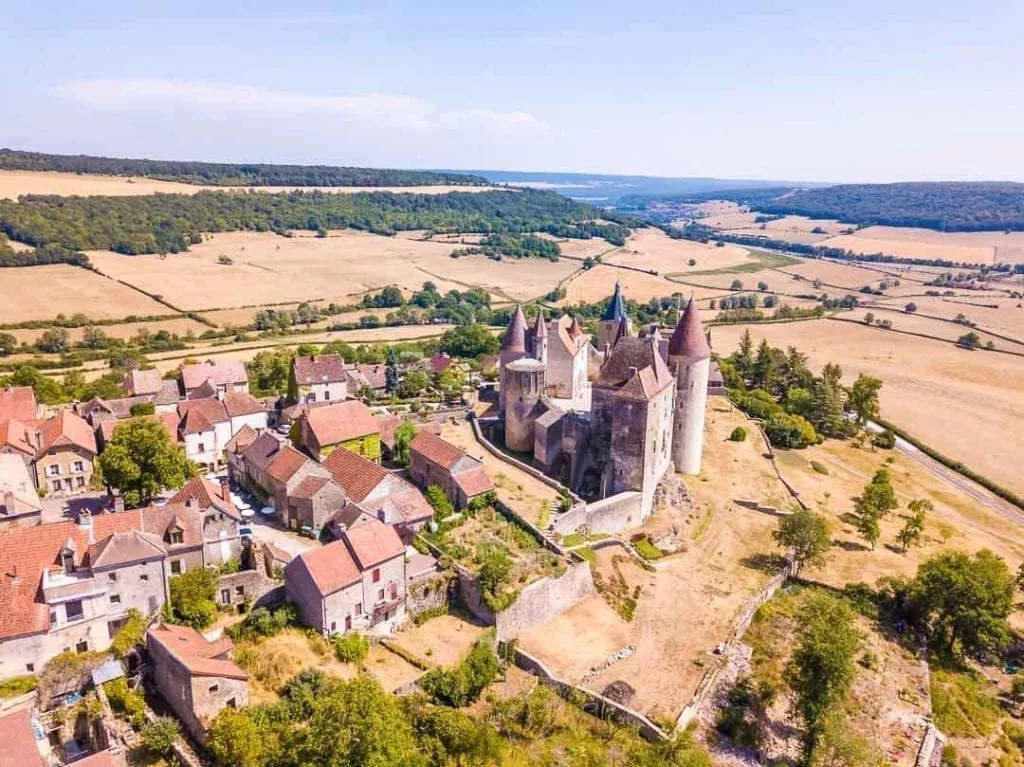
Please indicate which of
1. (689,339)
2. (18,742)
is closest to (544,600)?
(18,742)

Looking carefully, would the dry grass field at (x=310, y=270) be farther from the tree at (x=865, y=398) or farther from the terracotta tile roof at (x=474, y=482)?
the terracotta tile roof at (x=474, y=482)

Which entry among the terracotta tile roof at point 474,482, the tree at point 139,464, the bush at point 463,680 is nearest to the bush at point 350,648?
the bush at point 463,680

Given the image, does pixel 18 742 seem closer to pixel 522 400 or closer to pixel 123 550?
pixel 123 550

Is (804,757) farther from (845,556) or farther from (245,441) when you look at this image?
(245,441)

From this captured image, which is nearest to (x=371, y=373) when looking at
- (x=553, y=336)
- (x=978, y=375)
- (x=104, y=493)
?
(x=553, y=336)

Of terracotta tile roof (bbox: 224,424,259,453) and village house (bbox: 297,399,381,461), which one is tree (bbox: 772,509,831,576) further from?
terracotta tile roof (bbox: 224,424,259,453)

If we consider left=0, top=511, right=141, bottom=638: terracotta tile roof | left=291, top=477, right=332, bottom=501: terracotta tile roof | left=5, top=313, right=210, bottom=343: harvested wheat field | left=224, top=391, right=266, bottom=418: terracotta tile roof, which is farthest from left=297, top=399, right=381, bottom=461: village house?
left=5, top=313, right=210, bottom=343: harvested wheat field
